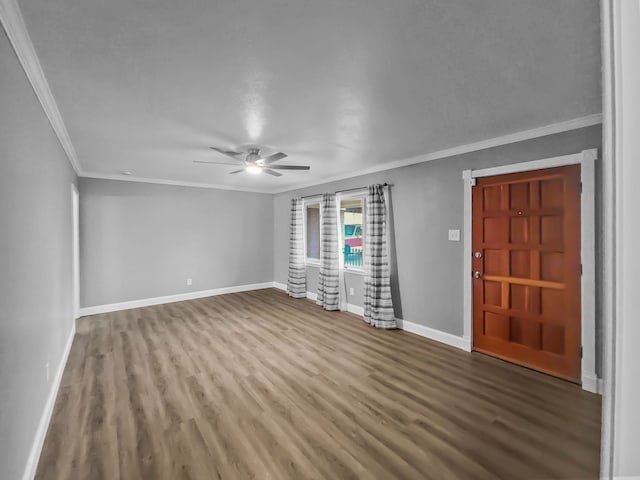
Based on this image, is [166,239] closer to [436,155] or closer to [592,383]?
[436,155]

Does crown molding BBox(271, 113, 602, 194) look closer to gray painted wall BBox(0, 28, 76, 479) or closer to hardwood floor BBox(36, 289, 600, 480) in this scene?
hardwood floor BBox(36, 289, 600, 480)

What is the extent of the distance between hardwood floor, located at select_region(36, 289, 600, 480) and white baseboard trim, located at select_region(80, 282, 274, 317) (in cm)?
133

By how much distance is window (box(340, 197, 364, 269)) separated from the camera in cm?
530

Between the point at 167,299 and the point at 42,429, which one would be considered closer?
the point at 42,429

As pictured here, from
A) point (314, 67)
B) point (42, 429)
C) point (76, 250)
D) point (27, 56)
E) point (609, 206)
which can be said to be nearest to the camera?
point (609, 206)

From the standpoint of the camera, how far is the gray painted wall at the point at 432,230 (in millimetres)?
3375

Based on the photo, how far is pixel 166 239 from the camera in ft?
18.7

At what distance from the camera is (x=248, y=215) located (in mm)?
6746

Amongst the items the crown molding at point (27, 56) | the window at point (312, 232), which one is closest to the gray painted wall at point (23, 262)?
the crown molding at point (27, 56)

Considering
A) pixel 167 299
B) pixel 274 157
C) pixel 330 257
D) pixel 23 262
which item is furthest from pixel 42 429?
pixel 330 257

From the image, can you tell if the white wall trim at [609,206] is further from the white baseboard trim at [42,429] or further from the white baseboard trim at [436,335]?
the white baseboard trim at [436,335]

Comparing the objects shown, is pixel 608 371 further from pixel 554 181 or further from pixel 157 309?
pixel 157 309

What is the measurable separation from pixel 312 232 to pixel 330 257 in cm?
123

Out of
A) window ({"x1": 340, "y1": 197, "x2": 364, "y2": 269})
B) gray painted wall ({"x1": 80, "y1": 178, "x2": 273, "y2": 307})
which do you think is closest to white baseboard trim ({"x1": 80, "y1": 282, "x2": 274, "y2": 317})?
gray painted wall ({"x1": 80, "y1": 178, "x2": 273, "y2": 307})
